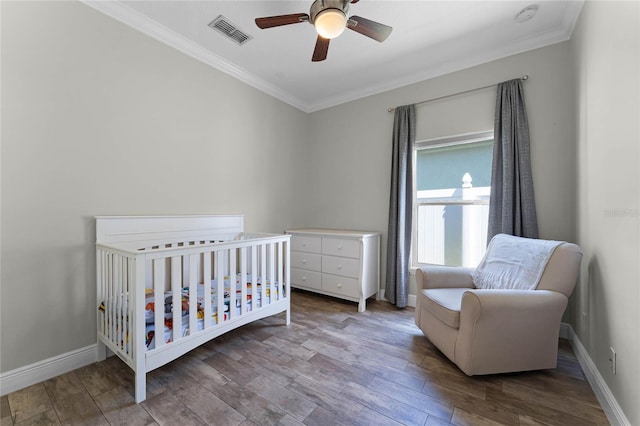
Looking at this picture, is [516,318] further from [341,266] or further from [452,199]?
[341,266]

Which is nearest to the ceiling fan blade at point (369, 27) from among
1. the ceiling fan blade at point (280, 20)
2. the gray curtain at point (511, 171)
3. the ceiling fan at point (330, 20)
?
the ceiling fan at point (330, 20)

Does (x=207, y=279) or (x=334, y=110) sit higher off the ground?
(x=334, y=110)

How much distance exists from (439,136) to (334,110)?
148cm

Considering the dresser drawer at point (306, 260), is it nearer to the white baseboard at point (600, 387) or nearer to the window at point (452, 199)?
the window at point (452, 199)

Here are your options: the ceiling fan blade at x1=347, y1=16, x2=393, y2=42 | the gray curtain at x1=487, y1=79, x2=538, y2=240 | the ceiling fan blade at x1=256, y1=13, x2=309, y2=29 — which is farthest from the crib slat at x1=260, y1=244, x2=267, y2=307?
the gray curtain at x1=487, y1=79, x2=538, y2=240

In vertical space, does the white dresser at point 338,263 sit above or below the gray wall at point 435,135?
below

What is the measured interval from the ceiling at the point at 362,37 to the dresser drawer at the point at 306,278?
2.30 metres

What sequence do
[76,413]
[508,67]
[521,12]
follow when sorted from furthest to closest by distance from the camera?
1. [508,67]
2. [521,12]
3. [76,413]

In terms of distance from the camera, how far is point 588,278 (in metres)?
1.79

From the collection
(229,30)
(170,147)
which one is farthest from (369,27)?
(170,147)

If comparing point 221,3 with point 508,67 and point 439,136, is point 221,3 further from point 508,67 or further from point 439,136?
point 508,67

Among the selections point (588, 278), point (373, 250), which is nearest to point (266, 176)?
point (373, 250)

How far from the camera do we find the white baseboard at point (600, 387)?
128 cm

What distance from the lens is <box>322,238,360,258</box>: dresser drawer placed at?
9.35 feet
